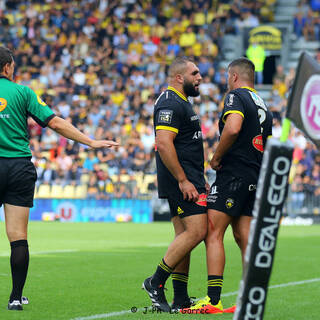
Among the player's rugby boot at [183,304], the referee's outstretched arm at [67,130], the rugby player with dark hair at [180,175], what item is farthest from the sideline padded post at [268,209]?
the player's rugby boot at [183,304]

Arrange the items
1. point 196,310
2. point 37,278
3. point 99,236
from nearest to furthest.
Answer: point 196,310, point 37,278, point 99,236

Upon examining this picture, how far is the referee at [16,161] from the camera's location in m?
7.21

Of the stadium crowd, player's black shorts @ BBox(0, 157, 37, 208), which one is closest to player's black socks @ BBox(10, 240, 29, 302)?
player's black shorts @ BBox(0, 157, 37, 208)

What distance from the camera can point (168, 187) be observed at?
299 inches

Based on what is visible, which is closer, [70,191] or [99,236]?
[99,236]

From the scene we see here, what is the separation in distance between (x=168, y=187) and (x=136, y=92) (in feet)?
77.0

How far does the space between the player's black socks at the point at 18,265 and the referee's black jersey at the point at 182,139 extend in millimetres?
1313

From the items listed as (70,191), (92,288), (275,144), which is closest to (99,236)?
(70,191)

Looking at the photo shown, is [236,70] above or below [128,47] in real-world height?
below

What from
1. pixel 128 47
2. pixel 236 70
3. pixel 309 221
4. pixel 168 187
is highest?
pixel 128 47

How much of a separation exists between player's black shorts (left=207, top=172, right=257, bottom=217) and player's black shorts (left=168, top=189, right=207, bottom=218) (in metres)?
0.09

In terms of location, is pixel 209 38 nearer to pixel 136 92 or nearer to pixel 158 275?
pixel 136 92

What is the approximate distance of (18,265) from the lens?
721 cm

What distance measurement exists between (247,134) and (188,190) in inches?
31.0
